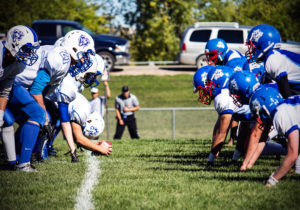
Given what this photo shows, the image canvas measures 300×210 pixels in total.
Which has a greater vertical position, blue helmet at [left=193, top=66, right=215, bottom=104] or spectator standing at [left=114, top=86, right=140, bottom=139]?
A: blue helmet at [left=193, top=66, right=215, bottom=104]

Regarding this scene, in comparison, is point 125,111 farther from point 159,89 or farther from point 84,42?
point 84,42

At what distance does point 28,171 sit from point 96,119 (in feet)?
5.15

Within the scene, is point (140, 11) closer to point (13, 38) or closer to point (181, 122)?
point (181, 122)

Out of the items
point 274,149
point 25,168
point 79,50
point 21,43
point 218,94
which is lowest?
point 274,149

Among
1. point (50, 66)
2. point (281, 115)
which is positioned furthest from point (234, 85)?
point (50, 66)

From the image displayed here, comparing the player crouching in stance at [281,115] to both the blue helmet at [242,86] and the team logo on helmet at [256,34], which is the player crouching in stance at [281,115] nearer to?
the blue helmet at [242,86]

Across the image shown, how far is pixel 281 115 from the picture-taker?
4.40 metres

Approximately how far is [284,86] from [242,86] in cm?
50

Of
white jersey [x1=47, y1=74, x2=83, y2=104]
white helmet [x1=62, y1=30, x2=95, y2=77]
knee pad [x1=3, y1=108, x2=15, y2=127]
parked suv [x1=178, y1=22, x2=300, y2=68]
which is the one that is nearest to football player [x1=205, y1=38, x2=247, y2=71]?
white helmet [x1=62, y1=30, x2=95, y2=77]

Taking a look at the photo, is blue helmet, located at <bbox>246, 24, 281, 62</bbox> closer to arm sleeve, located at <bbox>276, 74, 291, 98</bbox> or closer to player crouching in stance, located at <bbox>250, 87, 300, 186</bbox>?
arm sleeve, located at <bbox>276, 74, 291, 98</bbox>

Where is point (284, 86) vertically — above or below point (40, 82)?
above

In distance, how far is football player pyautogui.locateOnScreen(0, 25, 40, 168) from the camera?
5.29 meters

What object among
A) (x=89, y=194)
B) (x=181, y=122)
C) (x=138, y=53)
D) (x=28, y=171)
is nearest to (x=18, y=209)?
(x=89, y=194)

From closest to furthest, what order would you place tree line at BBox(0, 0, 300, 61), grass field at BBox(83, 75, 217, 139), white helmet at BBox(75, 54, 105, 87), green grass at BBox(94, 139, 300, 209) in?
green grass at BBox(94, 139, 300, 209) < white helmet at BBox(75, 54, 105, 87) < grass field at BBox(83, 75, 217, 139) < tree line at BBox(0, 0, 300, 61)
